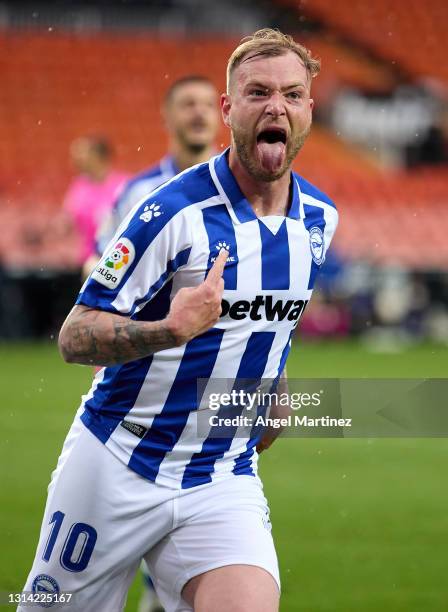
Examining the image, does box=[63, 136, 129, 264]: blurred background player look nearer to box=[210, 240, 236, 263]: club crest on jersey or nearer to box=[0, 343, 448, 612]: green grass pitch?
box=[0, 343, 448, 612]: green grass pitch

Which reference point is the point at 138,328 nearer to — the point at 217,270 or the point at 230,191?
the point at 217,270

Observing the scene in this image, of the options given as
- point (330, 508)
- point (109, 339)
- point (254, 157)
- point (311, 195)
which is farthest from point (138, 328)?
point (330, 508)

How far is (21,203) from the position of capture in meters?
17.9

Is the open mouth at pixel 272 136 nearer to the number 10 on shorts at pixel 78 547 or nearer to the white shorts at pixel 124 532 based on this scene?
the white shorts at pixel 124 532

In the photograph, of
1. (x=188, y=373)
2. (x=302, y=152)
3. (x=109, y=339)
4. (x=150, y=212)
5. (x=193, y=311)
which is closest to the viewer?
(x=193, y=311)

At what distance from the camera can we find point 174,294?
288 centimetres

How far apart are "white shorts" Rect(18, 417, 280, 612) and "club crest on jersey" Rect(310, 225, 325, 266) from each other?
67cm

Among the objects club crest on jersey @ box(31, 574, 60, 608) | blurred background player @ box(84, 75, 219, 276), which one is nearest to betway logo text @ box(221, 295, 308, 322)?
club crest on jersey @ box(31, 574, 60, 608)

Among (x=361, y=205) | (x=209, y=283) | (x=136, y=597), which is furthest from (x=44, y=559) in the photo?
(x=361, y=205)

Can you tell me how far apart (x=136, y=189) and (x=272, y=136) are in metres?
2.48

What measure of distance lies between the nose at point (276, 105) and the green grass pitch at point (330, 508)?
97.5 inches

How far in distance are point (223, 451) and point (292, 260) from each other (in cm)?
55

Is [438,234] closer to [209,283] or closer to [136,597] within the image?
[136,597]

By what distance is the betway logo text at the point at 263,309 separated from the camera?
294 centimetres
